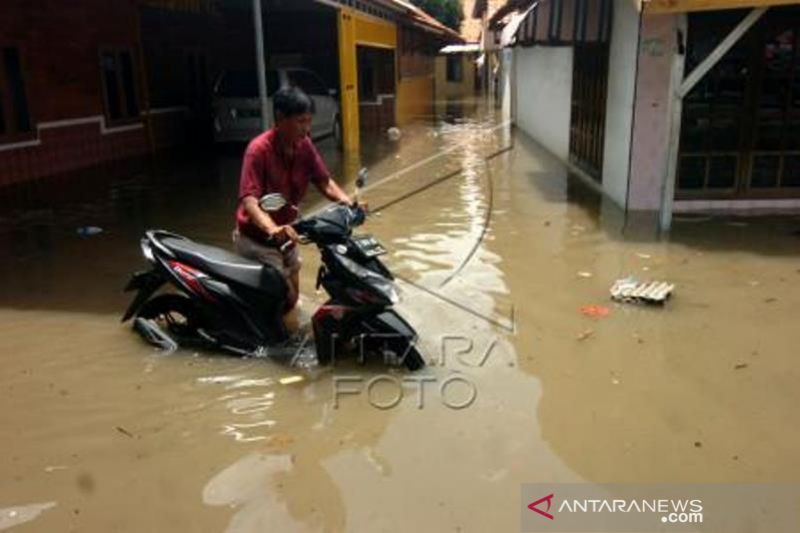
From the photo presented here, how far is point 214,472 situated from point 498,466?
135cm

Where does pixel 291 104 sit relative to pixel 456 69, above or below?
below

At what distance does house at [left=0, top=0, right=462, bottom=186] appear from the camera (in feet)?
35.9

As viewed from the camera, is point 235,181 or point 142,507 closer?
point 142,507

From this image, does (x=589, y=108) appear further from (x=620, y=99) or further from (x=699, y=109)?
(x=699, y=109)

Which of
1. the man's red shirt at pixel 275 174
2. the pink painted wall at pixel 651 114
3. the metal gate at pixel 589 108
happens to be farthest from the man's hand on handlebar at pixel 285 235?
the metal gate at pixel 589 108

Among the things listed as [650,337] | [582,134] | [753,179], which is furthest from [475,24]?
[650,337]

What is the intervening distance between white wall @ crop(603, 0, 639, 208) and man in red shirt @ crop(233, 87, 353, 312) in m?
4.82

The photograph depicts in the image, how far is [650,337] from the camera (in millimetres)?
4875

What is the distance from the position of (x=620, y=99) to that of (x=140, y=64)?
970 cm

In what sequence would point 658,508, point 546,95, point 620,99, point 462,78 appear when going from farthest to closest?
1. point 462,78
2. point 546,95
3. point 620,99
4. point 658,508

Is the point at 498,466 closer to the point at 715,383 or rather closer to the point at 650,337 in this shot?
the point at 715,383

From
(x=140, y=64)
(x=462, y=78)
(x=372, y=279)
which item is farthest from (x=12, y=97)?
(x=462, y=78)

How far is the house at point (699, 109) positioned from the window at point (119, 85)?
8813 mm

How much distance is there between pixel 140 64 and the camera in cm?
1395
